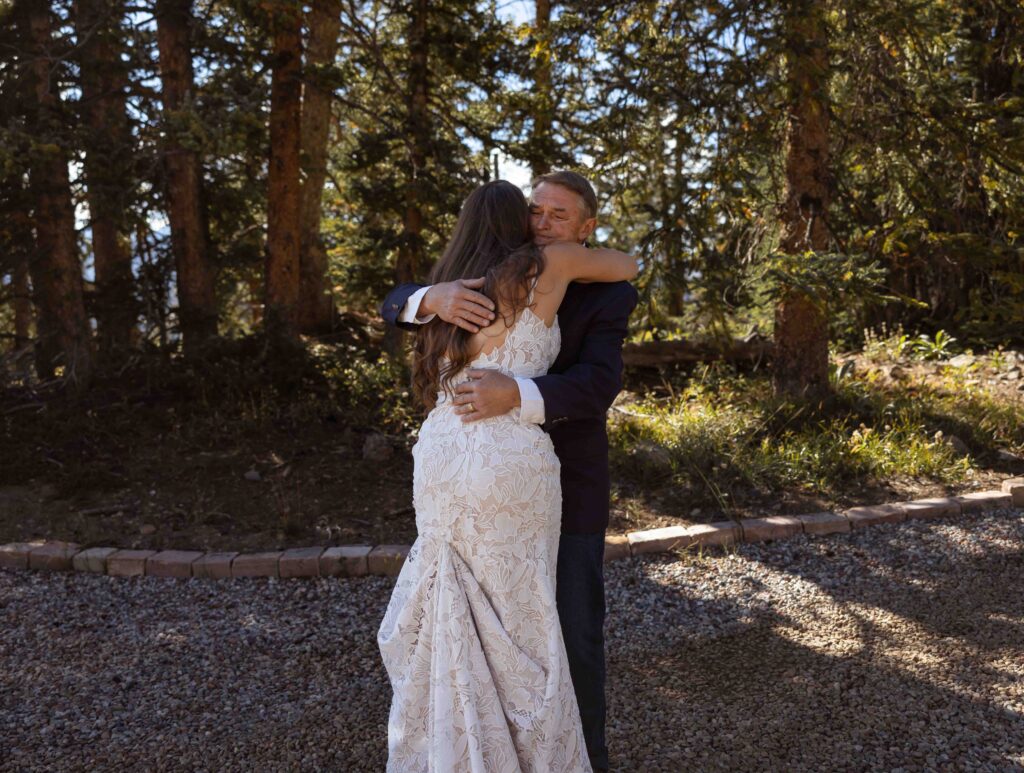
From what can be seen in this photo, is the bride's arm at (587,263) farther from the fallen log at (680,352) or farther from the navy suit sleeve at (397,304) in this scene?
the fallen log at (680,352)

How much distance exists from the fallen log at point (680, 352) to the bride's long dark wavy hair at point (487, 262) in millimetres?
6237

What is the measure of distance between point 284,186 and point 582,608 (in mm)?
5617

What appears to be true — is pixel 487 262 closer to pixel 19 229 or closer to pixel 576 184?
pixel 576 184

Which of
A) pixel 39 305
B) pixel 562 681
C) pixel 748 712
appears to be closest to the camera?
pixel 562 681

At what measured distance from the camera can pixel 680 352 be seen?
339 inches

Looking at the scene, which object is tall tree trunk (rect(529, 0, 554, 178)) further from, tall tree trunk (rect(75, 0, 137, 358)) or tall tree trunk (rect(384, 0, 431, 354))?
tall tree trunk (rect(75, 0, 137, 358))

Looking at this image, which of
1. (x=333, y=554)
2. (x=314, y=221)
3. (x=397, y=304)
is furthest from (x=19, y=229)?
(x=397, y=304)

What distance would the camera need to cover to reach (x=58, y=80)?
7.62m

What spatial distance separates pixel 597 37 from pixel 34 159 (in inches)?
162

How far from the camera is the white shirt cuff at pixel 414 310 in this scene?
8.00 ft

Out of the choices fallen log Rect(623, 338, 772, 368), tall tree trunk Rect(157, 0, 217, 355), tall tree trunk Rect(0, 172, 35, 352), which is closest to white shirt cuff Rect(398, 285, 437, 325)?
tall tree trunk Rect(157, 0, 217, 355)

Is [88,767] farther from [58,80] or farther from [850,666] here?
[58,80]

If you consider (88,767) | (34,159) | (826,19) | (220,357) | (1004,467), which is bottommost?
(88,767)

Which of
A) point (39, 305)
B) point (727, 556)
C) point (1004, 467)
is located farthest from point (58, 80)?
point (1004, 467)
